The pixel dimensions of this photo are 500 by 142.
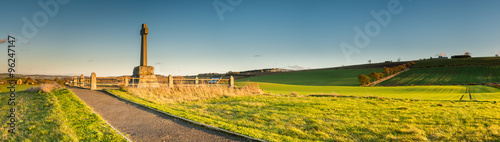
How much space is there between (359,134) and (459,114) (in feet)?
18.3

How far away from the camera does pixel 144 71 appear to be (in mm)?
18781

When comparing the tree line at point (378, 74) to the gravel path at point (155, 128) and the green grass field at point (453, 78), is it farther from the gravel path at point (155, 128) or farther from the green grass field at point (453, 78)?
the gravel path at point (155, 128)

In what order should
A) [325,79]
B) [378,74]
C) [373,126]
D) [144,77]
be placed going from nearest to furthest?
[373,126] < [144,77] < [378,74] < [325,79]

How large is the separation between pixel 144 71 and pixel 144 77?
0.55 metres

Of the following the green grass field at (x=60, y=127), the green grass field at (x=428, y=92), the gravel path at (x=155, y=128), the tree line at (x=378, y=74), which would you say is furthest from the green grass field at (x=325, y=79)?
the green grass field at (x=60, y=127)

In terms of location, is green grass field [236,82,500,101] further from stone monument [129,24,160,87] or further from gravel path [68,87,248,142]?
gravel path [68,87,248,142]

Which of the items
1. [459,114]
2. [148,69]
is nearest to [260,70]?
[148,69]

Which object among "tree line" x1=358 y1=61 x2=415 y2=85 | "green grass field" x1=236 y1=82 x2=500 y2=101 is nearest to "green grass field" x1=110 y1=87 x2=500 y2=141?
"green grass field" x1=236 y1=82 x2=500 y2=101

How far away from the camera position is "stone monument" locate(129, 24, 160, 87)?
18234mm

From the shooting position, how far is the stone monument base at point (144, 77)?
59.4 feet

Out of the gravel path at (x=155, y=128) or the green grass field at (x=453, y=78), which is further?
the green grass field at (x=453, y=78)

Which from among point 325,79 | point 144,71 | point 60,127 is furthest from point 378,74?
point 60,127

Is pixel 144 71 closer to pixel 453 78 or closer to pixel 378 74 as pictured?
pixel 378 74

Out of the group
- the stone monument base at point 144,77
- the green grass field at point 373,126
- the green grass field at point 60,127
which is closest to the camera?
the green grass field at point 60,127
